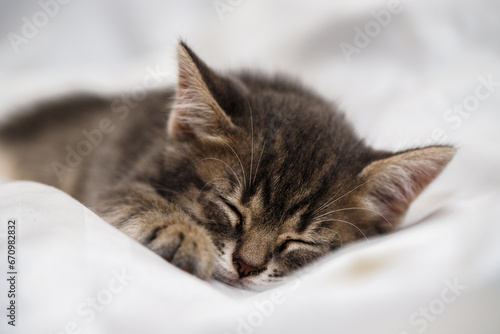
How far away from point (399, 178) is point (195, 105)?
637 mm

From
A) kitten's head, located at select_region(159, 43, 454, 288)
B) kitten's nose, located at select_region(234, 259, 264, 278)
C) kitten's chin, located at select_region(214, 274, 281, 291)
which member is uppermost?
kitten's head, located at select_region(159, 43, 454, 288)

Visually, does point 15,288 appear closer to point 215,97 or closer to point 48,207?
point 48,207

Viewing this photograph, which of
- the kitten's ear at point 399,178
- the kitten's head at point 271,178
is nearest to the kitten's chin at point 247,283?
the kitten's head at point 271,178

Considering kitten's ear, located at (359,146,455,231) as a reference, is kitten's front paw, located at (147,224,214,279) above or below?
below

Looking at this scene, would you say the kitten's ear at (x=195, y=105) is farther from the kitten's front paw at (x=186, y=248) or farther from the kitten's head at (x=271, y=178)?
the kitten's front paw at (x=186, y=248)

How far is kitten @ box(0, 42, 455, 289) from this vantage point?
4.00 feet

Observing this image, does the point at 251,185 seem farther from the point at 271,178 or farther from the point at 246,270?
the point at 246,270

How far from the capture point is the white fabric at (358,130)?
3.32ft

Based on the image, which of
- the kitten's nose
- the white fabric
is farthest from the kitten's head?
the white fabric

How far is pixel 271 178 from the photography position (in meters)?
1.28

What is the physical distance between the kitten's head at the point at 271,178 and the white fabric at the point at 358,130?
106 millimetres

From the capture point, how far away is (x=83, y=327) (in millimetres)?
975

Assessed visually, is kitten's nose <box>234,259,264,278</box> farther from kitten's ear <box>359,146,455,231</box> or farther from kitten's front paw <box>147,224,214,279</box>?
kitten's ear <box>359,146,455,231</box>

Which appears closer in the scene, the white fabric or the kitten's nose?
the white fabric
